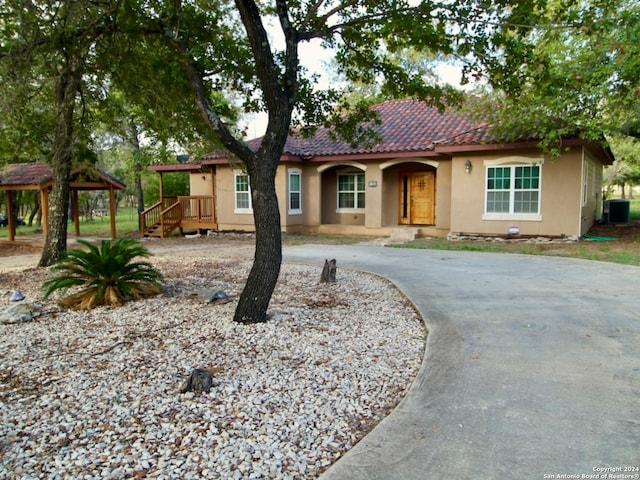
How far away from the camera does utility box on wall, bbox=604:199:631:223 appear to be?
20.0m

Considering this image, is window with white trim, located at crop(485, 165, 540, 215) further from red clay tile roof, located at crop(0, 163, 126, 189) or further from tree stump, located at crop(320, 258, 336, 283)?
red clay tile roof, located at crop(0, 163, 126, 189)

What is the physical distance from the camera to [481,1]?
19.3ft

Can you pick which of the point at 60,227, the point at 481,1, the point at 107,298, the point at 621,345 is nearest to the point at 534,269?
the point at 621,345

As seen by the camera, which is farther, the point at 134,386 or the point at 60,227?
the point at 60,227

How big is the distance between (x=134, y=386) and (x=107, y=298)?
3152 mm

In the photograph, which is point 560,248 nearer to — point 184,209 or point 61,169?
point 61,169

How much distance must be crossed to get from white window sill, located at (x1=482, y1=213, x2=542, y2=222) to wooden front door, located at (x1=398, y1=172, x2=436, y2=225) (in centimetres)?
314

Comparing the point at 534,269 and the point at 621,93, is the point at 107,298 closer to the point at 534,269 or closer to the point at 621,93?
the point at 534,269

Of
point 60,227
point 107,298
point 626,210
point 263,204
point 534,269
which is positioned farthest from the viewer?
point 626,210

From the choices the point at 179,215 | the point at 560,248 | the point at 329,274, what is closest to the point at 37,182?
the point at 179,215

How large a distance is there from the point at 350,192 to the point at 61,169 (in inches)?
431

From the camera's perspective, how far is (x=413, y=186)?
58.5 feet

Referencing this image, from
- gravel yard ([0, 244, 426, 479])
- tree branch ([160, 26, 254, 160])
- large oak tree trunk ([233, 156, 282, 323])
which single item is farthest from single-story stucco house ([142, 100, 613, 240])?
gravel yard ([0, 244, 426, 479])

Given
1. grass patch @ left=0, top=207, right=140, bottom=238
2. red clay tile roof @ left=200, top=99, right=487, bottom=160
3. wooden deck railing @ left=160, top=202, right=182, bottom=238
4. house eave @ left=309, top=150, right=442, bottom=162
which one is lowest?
grass patch @ left=0, top=207, right=140, bottom=238
